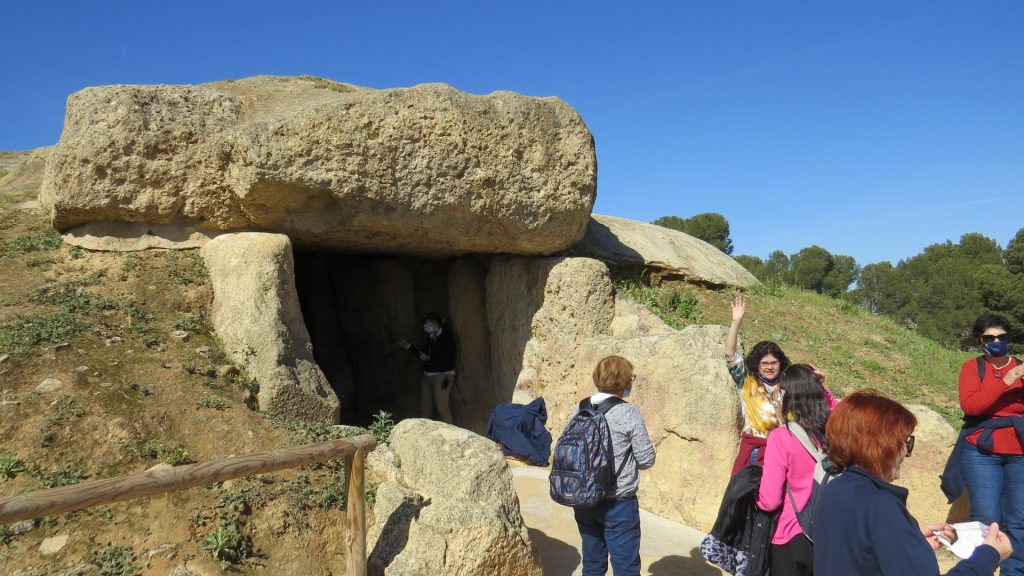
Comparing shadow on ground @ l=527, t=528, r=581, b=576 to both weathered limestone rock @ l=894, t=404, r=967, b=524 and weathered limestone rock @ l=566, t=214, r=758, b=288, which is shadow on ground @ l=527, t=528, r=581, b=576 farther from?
A: weathered limestone rock @ l=566, t=214, r=758, b=288

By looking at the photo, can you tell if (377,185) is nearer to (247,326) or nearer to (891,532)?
(247,326)

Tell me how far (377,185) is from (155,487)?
4.53 m

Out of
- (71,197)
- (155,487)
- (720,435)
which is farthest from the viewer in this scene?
(71,197)

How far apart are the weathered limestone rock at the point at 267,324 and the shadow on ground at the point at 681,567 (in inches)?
121

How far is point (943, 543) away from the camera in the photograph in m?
2.38

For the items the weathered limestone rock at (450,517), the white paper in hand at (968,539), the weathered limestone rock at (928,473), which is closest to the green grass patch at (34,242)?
the weathered limestone rock at (450,517)

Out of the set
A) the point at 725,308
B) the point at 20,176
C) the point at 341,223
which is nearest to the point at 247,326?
the point at 341,223

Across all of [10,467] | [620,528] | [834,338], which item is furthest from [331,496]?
[834,338]

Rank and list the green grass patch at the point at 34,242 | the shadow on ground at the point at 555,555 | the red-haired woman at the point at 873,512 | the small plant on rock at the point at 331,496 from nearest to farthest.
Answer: the red-haired woman at the point at 873,512, the small plant on rock at the point at 331,496, the shadow on ground at the point at 555,555, the green grass patch at the point at 34,242

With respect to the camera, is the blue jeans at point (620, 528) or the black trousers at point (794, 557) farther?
the blue jeans at point (620, 528)

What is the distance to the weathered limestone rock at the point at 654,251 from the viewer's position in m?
10.5

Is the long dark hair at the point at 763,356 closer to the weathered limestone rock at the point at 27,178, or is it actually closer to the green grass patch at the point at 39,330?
the green grass patch at the point at 39,330

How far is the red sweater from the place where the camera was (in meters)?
4.45

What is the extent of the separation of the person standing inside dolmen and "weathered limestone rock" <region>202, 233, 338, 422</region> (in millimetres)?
2640
